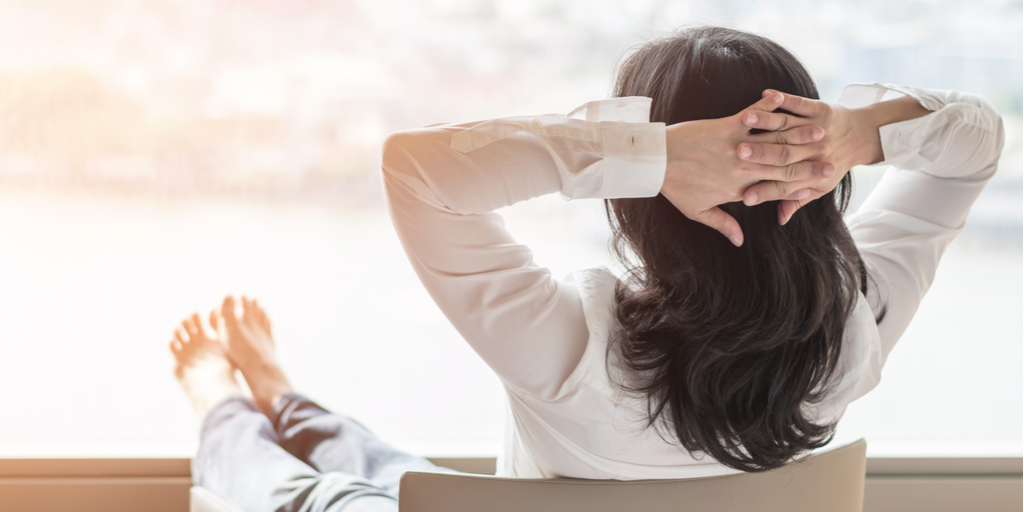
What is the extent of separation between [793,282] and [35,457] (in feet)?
5.08

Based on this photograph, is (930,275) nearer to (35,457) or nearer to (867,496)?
(867,496)

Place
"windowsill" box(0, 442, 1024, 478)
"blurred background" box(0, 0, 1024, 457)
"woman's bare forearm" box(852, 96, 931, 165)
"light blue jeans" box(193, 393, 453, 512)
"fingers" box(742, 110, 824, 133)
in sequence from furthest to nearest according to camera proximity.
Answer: "windowsill" box(0, 442, 1024, 478)
"blurred background" box(0, 0, 1024, 457)
"light blue jeans" box(193, 393, 453, 512)
"woman's bare forearm" box(852, 96, 931, 165)
"fingers" box(742, 110, 824, 133)

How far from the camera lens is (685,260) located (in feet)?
2.24

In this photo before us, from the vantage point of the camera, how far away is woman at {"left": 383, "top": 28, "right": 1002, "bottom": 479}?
0.62m

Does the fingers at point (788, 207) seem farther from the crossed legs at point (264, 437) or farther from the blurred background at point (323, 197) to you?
the crossed legs at point (264, 437)

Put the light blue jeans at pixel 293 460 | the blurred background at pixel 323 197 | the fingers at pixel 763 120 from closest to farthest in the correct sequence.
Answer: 1. the fingers at pixel 763 120
2. the light blue jeans at pixel 293 460
3. the blurred background at pixel 323 197

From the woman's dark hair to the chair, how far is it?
3 cm

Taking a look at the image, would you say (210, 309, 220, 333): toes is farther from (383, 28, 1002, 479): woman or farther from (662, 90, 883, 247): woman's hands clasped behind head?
(662, 90, 883, 247): woman's hands clasped behind head

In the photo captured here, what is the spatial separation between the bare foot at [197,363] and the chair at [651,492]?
33.3 inches

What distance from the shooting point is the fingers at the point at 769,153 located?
1.97 ft

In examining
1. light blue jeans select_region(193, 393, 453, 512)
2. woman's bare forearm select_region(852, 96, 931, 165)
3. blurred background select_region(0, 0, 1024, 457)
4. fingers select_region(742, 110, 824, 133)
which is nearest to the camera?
fingers select_region(742, 110, 824, 133)

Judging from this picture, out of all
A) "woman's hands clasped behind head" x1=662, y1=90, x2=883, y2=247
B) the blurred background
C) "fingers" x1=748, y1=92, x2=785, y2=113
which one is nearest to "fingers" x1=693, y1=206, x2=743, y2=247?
"woman's hands clasped behind head" x1=662, y1=90, x2=883, y2=247

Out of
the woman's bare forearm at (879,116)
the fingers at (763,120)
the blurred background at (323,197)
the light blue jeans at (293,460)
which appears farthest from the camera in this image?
the blurred background at (323,197)

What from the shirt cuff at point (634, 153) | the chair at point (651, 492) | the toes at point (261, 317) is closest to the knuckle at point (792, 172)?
the shirt cuff at point (634, 153)
